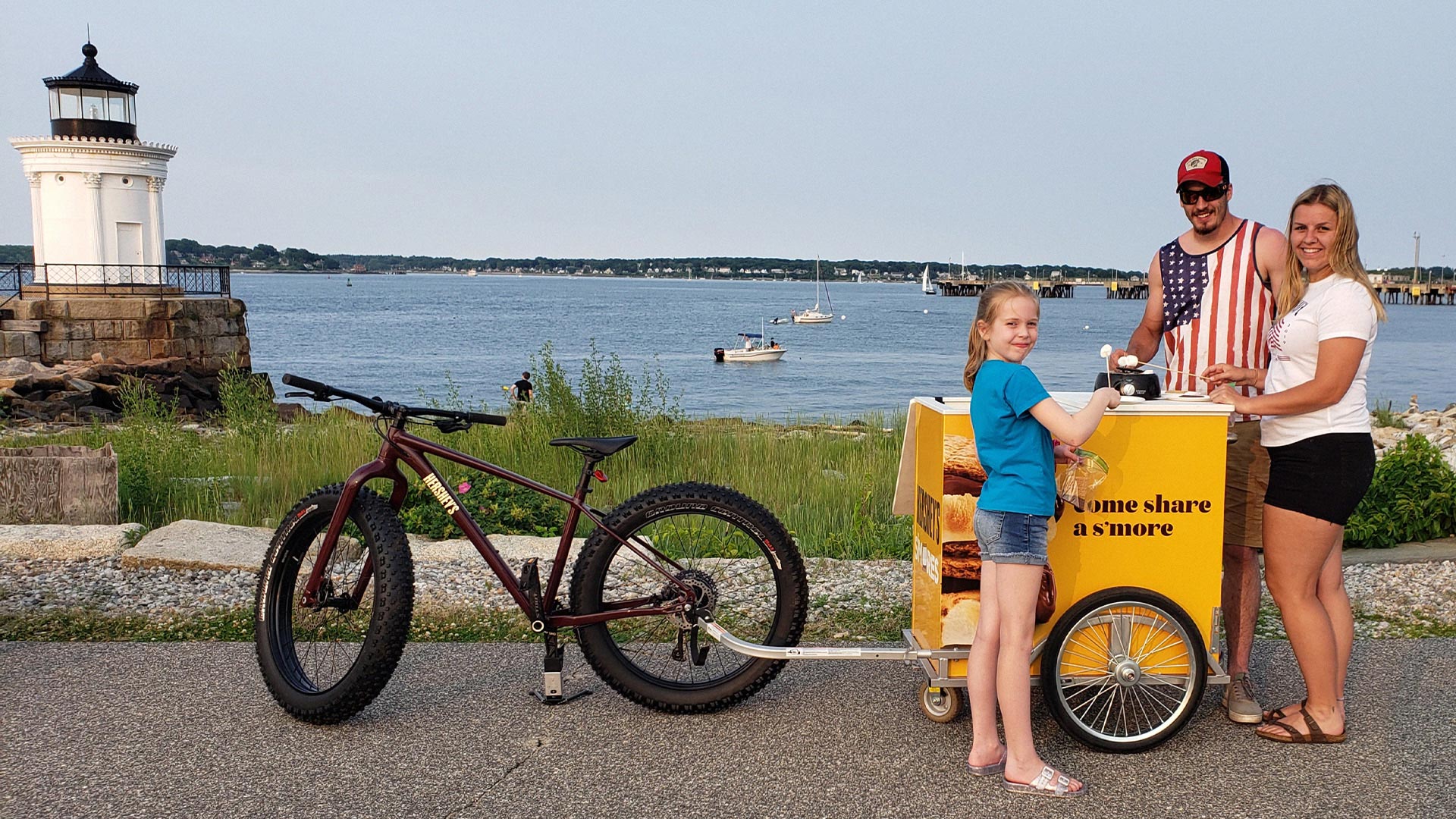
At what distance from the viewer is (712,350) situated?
68125 millimetres

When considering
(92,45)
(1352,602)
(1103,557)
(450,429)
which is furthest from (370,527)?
(92,45)

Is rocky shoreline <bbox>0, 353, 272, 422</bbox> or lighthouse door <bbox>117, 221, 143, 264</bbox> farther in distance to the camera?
lighthouse door <bbox>117, 221, 143, 264</bbox>

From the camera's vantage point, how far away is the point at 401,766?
14.5ft

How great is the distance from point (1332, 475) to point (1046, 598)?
1.17 m

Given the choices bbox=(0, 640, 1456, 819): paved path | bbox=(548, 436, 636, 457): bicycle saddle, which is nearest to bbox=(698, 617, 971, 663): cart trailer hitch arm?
bbox=(0, 640, 1456, 819): paved path

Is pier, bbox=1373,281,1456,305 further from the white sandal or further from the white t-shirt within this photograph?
the white sandal

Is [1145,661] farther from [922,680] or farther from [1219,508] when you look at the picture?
[922,680]

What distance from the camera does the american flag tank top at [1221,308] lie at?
16.8ft

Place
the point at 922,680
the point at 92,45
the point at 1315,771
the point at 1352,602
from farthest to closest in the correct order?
1. the point at 92,45
2. the point at 1352,602
3. the point at 922,680
4. the point at 1315,771

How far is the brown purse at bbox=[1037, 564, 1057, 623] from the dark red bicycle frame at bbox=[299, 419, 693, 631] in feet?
4.45

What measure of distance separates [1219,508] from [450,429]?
3063 millimetres

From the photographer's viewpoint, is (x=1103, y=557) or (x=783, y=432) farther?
(x=783, y=432)

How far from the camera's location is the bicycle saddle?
15.9 feet

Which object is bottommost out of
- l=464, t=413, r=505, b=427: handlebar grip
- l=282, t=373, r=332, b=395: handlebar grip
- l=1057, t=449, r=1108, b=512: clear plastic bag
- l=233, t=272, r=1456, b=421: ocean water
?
l=233, t=272, r=1456, b=421: ocean water
